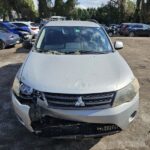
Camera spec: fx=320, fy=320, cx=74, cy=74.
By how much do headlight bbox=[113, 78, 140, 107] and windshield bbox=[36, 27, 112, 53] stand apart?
4.92ft

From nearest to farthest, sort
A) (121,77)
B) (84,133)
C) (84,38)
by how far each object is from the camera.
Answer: (84,133) → (121,77) → (84,38)

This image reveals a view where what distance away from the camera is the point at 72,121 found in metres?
4.13

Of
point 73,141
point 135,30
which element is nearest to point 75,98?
point 73,141

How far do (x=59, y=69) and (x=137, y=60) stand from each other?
806cm

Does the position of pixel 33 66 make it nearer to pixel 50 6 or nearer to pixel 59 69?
pixel 59 69

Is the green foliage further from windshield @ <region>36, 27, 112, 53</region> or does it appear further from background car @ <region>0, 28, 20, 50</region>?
windshield @ <region>36, 27, 112, 53</region>

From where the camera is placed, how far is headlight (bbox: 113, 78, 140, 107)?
429 cm

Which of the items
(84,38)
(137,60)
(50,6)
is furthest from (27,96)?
(50,6)

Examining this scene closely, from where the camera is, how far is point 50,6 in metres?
56.8

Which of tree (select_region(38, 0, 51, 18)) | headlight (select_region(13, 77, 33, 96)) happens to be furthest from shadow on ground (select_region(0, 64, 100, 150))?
tree (select_region(38, 0, 51, 18))

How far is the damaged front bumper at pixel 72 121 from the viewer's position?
13.5ft

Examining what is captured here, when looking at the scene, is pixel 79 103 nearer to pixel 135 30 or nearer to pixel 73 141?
pixel 73 141

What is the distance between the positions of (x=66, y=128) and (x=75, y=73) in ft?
3.03

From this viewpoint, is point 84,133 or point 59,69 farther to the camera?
point 59,69
